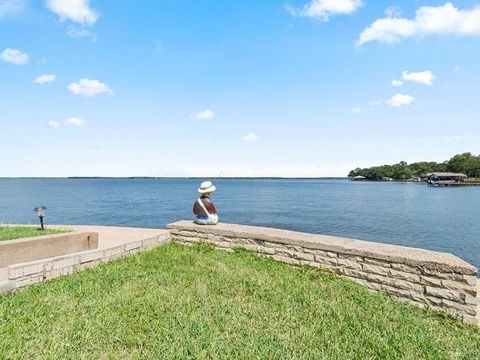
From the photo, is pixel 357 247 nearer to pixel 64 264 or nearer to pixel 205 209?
pixel 205 209

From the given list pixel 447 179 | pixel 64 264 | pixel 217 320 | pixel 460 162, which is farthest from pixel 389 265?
pixel 460 162

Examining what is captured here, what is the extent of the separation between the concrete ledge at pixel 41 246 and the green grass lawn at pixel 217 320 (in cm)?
155

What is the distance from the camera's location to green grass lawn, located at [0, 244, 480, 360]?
163 inches

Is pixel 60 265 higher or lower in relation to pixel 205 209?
lower

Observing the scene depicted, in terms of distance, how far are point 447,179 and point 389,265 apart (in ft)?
492

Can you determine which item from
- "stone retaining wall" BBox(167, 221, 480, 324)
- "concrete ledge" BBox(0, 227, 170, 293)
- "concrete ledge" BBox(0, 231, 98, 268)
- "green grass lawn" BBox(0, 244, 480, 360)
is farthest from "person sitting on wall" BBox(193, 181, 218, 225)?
"concrete ledge" BBox(0, 231, 98, 268)

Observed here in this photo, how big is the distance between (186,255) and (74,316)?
13.0ft

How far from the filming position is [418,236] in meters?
27.4

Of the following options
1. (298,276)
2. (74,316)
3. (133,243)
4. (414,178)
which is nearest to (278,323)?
(298,276)

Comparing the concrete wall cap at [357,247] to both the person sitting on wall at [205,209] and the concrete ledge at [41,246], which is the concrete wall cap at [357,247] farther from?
the concrete ledge at [41,246]

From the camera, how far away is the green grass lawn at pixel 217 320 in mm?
4141

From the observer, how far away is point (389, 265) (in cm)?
653

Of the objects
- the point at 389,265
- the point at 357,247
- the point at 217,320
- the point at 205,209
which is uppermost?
the point at 205,209

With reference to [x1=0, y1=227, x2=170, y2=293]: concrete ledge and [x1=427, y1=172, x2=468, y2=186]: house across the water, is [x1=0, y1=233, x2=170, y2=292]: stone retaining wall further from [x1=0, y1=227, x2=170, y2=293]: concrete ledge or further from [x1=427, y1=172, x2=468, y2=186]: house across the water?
[x1=427, y1=172, x2=468, y2=186]: house across the water
